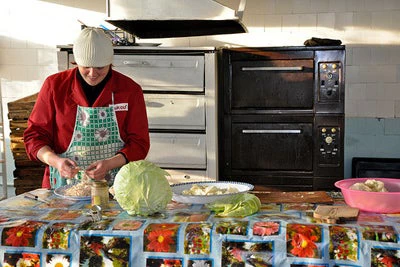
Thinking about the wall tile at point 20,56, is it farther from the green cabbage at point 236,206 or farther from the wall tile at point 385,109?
the green cabbage at point 236,206

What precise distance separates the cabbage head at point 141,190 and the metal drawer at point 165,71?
10.4 feet

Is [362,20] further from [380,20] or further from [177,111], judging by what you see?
[177,111]

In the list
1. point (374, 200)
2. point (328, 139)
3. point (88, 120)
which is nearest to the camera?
point (374, 200)

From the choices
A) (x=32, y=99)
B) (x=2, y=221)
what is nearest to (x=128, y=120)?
(x=2, y=221)

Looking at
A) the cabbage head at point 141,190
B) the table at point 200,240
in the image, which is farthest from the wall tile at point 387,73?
the cabbage head at point 141,190

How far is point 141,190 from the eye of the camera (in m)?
2.84

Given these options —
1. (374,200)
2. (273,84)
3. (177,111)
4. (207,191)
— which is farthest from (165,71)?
(374,200)

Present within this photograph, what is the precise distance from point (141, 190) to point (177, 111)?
3.23 m

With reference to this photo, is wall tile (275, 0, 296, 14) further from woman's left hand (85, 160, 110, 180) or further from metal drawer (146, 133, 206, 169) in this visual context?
woman's left hand (85, 160, 110, 180)

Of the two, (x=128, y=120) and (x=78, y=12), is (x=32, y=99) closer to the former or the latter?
(x=78, y=12)

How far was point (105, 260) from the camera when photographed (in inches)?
106

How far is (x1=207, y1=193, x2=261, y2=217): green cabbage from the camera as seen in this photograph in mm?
2801

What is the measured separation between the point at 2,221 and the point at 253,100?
365 cm

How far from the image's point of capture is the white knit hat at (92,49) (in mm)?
3422
